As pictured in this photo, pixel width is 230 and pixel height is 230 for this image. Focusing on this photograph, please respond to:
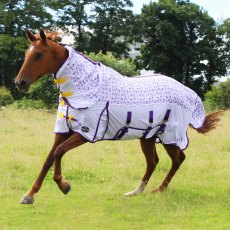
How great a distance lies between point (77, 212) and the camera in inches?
251

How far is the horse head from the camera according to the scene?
6219 mm

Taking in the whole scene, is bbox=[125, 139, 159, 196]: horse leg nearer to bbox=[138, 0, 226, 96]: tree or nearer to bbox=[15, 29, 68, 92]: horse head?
bbox=[15, 29, 68, 92]: horse head

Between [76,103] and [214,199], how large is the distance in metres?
2.40

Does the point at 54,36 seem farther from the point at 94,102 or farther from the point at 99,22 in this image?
the point at 99,22

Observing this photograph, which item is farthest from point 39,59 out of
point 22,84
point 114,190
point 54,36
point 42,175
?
point 114,190

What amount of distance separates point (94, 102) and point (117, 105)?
38 centimetres

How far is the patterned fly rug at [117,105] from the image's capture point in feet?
21.5

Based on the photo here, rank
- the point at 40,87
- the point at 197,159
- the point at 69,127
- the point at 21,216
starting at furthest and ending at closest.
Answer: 1. the point at 40,87
2. the point at 197,159
3. the point at 69,127
4. the point at 21,216

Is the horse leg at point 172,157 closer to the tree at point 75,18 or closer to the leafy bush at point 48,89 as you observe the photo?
the leafy bush at point 48,89

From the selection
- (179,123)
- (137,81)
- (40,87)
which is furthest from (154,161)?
(40,87)

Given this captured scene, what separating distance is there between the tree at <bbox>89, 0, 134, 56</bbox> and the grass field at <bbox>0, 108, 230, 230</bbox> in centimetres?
3488

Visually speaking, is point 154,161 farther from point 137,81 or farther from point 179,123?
point 137,81

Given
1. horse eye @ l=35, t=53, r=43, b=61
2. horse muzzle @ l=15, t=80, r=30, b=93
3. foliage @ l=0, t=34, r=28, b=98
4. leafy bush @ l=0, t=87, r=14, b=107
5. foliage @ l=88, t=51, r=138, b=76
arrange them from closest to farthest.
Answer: horse muzzle @ l=15, t=80, r=30, b=93 → horse eye @ l=35, t=53, r=43, b=61 → foliage @ l=88, t=51, r=138, b=76 → leafy bush @ l=0, t=87, r=14, b=107 → foliage @ l=0, t=34, r=28, b=98

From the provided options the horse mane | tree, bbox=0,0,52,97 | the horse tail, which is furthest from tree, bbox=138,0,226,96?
the horse mane
